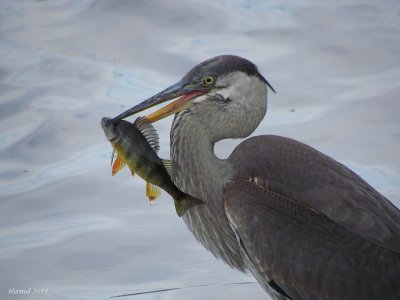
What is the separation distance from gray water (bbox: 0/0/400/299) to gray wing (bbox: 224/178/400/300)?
3.29 ft

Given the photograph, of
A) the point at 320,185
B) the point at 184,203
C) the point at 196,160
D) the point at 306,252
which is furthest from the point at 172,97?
the point at 306,252

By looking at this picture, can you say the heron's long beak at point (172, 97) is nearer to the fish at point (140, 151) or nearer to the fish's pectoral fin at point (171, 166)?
the fish's pectoral fin at point (171, 166)

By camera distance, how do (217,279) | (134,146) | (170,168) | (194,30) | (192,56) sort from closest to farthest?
(134,146)
(170,168)
(217,279)
(192,56)
(194,30)

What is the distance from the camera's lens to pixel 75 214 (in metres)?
7.46

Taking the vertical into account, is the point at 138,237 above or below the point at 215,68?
below

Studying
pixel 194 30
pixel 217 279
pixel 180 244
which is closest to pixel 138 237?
pixel 180 244

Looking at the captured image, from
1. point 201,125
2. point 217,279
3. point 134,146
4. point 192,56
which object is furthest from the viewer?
point 192,56

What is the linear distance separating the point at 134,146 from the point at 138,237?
207cm

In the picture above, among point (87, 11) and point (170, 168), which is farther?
point (87, 11)

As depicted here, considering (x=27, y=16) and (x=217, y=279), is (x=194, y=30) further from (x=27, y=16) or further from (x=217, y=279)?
(x=217, y=279)

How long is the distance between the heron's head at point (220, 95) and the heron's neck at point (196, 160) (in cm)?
6

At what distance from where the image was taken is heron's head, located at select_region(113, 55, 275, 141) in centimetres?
576

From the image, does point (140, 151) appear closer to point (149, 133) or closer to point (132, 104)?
point (149, 133)

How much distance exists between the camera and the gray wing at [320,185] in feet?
17.4
